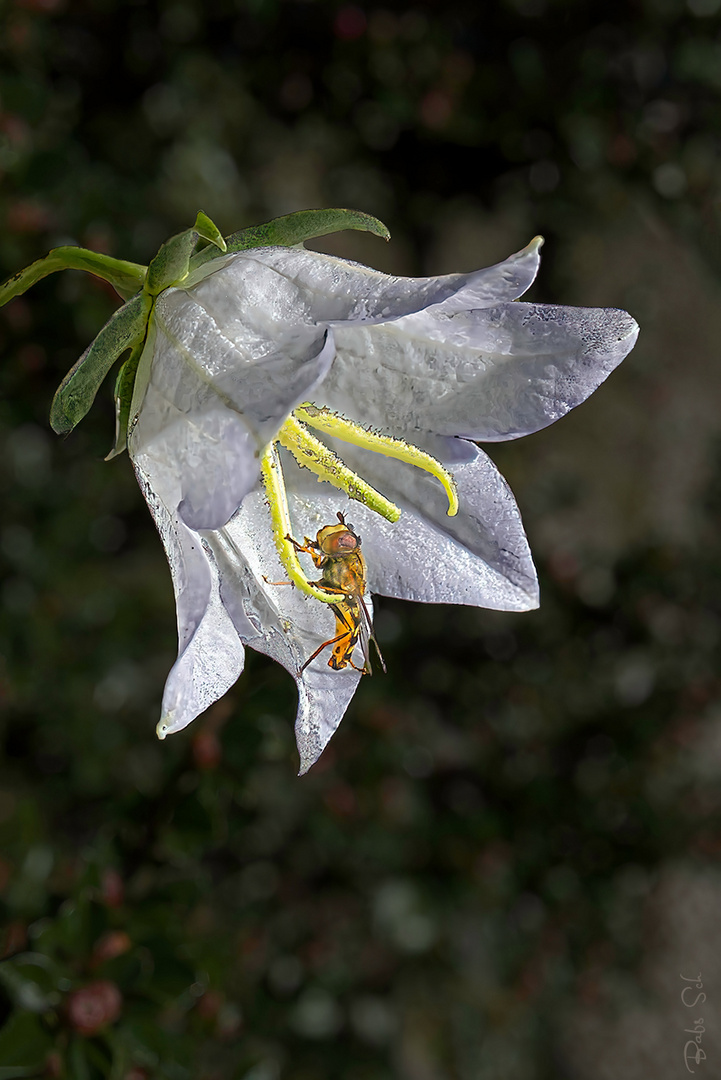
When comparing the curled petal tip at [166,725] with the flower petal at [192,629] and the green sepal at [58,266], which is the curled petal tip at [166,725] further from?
the green sepal at [58,266]

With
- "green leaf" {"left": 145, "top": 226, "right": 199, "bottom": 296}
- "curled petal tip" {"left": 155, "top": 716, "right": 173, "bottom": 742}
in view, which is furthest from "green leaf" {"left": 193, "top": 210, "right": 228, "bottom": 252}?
"curled petal tip" {"left": 155, "top": 716, "right": 173, "bottom": 742}

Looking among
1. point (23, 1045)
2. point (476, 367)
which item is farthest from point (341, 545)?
point (23, 1045)

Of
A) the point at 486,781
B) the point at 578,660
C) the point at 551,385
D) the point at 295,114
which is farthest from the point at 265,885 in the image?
the point at 295,114

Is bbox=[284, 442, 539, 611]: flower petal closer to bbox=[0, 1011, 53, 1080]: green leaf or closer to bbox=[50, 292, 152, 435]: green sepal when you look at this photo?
bbox=[50, 292, 152, 435]: green sepal

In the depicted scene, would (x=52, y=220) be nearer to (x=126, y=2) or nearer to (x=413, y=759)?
(x=126, y=2)

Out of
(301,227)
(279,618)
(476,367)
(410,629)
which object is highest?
(301,227)

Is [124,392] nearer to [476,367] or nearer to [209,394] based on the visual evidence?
[209,394]

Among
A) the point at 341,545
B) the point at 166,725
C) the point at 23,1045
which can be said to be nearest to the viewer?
the point at 166,725
